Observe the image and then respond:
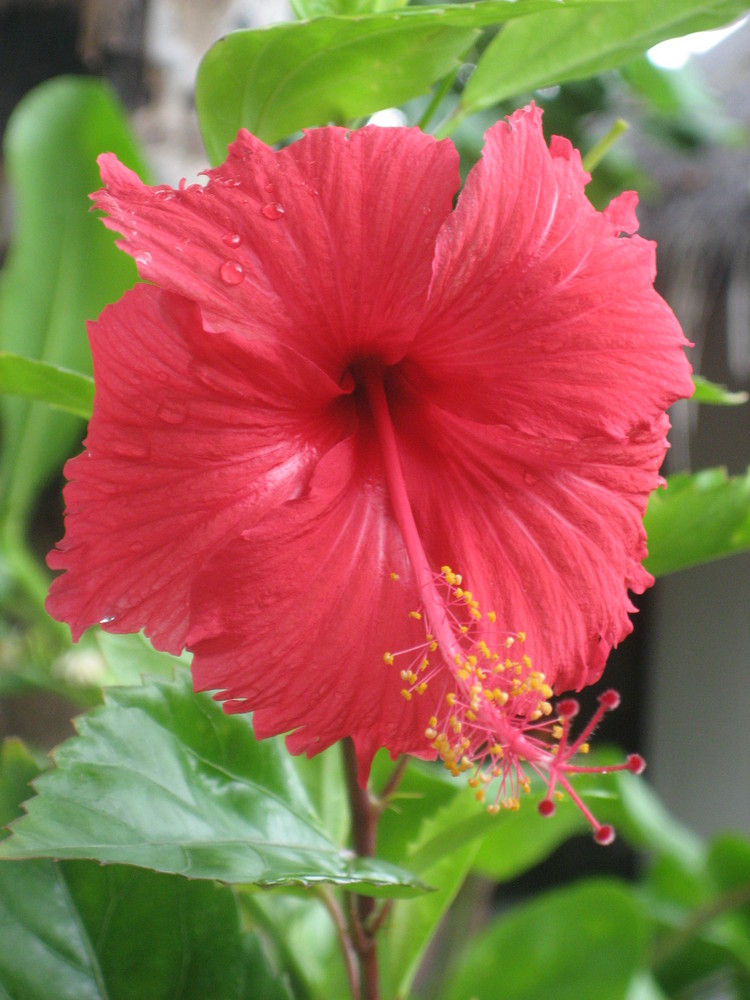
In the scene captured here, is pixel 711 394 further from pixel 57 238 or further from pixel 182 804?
pixel 57 238

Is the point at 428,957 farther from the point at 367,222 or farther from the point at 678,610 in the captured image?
the point at 367,222

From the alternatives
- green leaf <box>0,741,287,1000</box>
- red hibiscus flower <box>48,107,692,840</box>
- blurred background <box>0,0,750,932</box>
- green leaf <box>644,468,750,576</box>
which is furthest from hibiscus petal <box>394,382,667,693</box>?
blurred background <box>0,0,750,932</box>

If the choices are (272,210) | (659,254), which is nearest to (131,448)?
(272,210)

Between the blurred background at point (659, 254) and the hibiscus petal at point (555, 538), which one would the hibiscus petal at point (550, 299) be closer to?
the hibiscus petal at point (555, 538)

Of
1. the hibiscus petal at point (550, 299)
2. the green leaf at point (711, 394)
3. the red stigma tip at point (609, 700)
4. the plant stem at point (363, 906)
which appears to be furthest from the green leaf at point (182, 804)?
the green leaf at point (711, 394)

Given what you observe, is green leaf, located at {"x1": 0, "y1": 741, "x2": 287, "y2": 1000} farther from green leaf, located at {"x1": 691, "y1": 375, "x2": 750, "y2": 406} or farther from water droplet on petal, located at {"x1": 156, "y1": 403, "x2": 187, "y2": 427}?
green leaf, located at {"x1": 691, "y1": 375, "x2": 750, "y2": 406}
